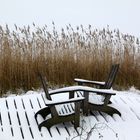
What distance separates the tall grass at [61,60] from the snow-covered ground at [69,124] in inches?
55.6

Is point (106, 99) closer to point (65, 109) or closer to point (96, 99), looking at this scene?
point (96, 99)

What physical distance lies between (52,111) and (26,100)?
1.10 m

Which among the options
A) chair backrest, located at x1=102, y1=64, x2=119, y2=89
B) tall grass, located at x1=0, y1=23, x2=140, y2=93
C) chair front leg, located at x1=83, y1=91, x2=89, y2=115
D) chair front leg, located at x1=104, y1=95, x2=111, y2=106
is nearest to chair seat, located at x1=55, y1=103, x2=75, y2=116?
chair front leg, located at x1=83, y1=91, x2=89, y2=115

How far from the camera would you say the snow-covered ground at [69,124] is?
15.8 feet

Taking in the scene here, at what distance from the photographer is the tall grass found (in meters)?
7.29

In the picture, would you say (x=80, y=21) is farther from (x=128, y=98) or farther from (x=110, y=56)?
(x=128, y=98)

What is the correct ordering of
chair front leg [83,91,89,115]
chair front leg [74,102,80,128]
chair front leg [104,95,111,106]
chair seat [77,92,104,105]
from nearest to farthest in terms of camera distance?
1. chair front leg [74,102,80,128]
2. chair front leg [83,91,89,115]
3. chair front leg [104,95,111,106]
4. chair seat [77,92,104,105]

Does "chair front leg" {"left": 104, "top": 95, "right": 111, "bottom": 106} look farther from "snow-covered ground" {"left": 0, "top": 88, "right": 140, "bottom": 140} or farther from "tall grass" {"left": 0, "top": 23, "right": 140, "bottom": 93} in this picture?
"tall grass" {"left": 0, "top": 23, "right": 140, "bottom": 93}

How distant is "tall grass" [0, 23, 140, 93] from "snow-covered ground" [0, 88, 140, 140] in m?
1.41

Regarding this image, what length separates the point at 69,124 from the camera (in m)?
5.13

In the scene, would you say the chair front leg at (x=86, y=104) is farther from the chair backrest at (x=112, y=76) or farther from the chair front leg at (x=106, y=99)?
the chair backrest at (x=112, y=76)

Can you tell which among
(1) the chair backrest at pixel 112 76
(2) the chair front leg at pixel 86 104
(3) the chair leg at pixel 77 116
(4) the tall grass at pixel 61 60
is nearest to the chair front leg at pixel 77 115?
(3) the chair leg at pixel 77 116

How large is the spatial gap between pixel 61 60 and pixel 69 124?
2515 millimetres

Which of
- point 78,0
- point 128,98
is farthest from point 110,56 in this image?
point 78,0
